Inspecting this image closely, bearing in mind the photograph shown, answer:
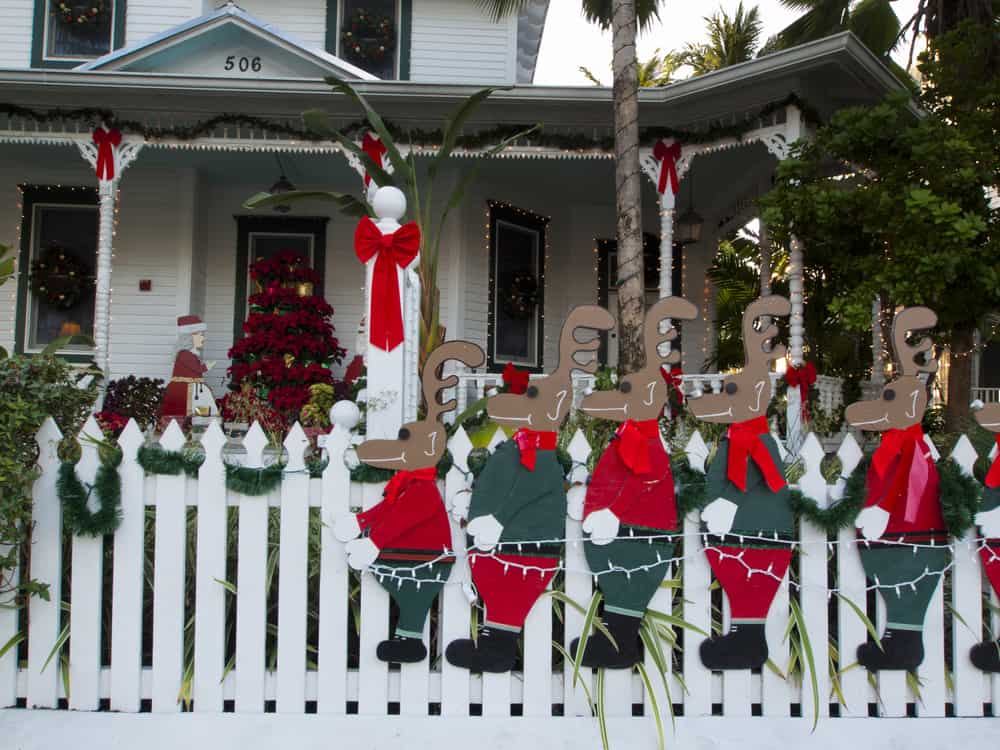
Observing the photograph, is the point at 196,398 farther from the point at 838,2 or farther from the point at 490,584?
the point at 838,2

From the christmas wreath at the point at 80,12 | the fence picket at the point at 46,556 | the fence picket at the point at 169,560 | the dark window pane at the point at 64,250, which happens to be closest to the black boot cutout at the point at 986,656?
the fence picket at the point at 169,560

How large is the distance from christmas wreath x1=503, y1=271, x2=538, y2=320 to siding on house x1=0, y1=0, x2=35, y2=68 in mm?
7189

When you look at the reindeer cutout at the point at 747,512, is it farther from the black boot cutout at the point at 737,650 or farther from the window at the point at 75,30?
the window at the point at 75,30

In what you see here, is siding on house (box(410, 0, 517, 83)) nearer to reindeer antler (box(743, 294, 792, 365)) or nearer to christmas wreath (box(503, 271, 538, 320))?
christmas wreath (box(503, 271, 538, 320))

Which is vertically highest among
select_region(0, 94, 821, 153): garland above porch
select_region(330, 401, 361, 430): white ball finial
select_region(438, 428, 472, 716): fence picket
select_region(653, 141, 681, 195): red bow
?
select_region(0, 94, 821, 153): garland above porch

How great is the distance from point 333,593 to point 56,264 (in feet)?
29.9

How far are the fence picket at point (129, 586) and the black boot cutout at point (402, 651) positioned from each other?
0.84 m

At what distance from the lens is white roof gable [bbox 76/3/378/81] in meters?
9.34

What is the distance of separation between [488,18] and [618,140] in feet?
17.9

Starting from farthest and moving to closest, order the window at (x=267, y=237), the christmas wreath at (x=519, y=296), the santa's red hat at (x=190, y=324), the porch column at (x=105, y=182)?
the christmas wreath at (x=519, y=296) → the window at (x=267, y=237) → the santa's red hat at (x=190, y=324) → the porch column at (x=105, y=182)

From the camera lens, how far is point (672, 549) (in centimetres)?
270

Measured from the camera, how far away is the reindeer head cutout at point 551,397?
2592mm

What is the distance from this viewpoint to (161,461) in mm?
2734

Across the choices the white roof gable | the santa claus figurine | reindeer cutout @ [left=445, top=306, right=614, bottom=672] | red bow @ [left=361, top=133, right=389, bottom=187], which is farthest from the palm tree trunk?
the santa claus figurine
